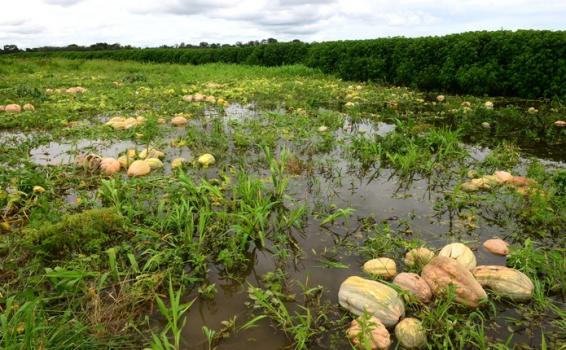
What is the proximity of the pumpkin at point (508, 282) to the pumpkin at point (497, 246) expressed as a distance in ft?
1.51

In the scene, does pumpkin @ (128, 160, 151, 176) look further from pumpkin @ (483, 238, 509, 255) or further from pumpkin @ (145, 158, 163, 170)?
pumpkin @ (483, 238, 509, 255)

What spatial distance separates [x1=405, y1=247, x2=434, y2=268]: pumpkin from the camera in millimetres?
2742

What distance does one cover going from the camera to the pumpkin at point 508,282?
2.43 metres

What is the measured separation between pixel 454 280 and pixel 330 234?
43.5 inches

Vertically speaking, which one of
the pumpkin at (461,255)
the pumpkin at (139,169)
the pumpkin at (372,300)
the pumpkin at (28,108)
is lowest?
the pumpkin at (372,300)

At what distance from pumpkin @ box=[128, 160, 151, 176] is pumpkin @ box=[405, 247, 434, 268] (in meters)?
2.98

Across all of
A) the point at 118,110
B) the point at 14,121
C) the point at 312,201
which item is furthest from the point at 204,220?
the point at 118,110

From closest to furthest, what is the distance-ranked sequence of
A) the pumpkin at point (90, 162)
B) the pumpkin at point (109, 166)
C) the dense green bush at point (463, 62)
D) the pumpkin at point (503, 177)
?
the pumpkin at point (503, 177) → the pumpkin at point (109, 166) → the pumpkin at point (90, 162) → the dense green bush at point (463, 62)

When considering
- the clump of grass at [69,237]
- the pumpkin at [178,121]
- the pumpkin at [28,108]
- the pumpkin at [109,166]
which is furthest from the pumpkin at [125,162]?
the pumpkin at [28,108]

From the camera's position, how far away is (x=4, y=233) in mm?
3166

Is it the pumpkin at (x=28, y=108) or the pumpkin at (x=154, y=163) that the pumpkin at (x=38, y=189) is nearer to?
the pumpkin at (x=154, y=163)

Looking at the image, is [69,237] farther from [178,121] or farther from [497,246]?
[178,121]

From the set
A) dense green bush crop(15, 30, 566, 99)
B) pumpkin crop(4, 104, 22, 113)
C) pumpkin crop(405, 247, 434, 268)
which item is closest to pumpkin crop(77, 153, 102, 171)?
pumpkin crop(405, 247, 434, 268)

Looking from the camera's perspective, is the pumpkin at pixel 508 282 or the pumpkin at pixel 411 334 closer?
the pumpkin at pixel 411 334
